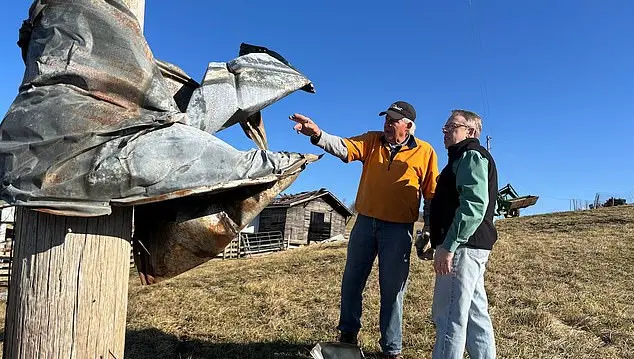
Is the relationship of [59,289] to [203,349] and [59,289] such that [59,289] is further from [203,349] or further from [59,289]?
[203,349]

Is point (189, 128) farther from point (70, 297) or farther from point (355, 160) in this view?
point (355, 160)

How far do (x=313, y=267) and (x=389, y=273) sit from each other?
625cm

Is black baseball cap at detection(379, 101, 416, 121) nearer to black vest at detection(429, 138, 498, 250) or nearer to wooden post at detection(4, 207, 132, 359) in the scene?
black vest at detection(429, 138, 498, 250)

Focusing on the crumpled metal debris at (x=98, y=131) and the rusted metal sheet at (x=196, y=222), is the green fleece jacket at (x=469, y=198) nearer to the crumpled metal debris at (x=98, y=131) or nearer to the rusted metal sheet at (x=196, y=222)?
the rusted metal sheet at (x=196, y=222)

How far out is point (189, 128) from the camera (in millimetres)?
1996

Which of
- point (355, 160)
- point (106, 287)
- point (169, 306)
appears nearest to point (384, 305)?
point (355, 160)

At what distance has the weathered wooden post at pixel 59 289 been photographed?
187 cm

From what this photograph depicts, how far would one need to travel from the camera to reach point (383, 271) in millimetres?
4027

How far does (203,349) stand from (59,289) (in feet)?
9.41

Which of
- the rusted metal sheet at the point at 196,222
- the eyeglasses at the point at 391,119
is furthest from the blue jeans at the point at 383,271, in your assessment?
the rusted metal sheet at the point at 196,222

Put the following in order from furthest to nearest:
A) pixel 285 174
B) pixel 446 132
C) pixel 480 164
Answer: pixel 446 132 < pixel 480 164 < pixel 285 174

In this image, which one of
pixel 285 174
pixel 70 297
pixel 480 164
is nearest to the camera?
pixel 70 297

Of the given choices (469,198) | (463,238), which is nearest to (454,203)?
(469,198)

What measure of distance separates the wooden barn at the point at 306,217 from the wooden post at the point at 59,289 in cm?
2817
